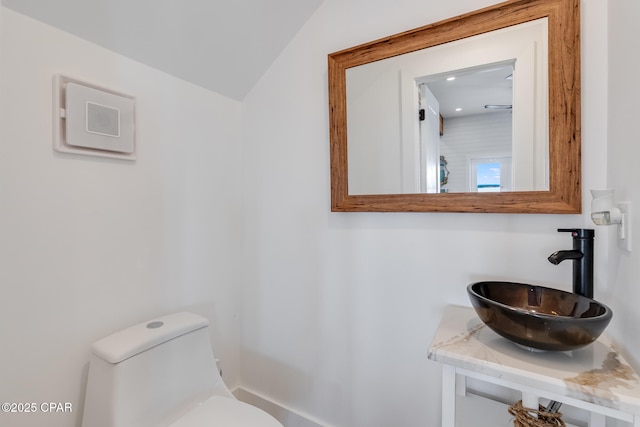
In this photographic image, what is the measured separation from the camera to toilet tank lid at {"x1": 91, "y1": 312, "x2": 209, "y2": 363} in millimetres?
1018

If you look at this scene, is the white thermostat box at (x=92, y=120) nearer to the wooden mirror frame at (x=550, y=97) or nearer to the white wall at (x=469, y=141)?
the wooden mirror frame at (x=550, y=97)

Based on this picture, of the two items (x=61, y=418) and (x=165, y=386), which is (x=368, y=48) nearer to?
(x=165, y=386)

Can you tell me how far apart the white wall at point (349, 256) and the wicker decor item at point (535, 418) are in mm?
393

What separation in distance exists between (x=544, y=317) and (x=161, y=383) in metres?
1.28

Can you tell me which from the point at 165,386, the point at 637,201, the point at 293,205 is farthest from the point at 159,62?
the point at 637,201

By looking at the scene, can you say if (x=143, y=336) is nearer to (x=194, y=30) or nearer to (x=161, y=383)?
(x=161, y=383)

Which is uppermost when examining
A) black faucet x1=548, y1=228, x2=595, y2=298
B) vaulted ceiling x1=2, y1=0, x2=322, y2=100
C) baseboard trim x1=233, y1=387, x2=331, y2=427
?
vaulted ceiling x1=2, y1=0, x2=322, y2=100

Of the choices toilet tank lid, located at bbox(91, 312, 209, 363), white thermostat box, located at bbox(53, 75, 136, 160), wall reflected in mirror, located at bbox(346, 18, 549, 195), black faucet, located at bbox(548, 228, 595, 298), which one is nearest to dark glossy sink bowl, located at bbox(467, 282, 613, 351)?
black faucet, located at bbox(548, 228, 595, 298)

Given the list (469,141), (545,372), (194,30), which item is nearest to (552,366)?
(545,372)

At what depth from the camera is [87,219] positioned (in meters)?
1.12

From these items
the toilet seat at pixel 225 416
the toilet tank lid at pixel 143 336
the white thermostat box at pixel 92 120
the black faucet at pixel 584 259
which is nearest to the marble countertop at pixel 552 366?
the black faucet at pixel 584 259

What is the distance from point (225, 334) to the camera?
5.52 ft

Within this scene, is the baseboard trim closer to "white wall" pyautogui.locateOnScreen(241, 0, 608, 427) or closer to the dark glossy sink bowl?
"white wall" pyautogui.locateOnScreen(241, 0, 608, 427)

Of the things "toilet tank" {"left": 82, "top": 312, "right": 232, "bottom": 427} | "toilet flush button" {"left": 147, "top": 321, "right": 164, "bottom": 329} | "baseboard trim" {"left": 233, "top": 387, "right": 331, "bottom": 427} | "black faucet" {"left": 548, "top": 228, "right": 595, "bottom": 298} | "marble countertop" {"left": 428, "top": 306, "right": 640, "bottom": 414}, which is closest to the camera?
"marble countertop" {"left": 428, "top": 306, "right": 640, "bottom": 414}
